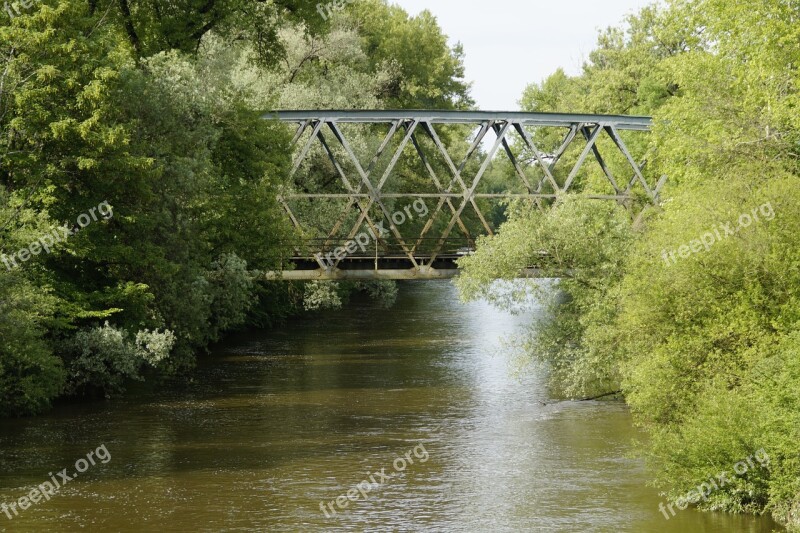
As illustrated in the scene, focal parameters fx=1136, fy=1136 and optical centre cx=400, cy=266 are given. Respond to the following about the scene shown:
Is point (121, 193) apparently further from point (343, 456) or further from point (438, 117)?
point (438, 117)

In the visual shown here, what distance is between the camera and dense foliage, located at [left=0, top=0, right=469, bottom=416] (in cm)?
2616

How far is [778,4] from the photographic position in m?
24.7

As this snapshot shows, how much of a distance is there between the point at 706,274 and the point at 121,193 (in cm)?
1482

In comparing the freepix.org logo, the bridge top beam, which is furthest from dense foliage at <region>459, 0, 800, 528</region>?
the freepix.org logo

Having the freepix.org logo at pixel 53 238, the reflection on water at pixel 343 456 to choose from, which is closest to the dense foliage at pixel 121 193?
the freepix.org logo at pixel 53 238

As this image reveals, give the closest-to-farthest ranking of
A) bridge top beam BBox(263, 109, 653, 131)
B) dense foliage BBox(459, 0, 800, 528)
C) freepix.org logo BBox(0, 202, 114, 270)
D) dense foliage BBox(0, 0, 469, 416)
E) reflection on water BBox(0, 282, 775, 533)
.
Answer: dense foliage BBox(459, 0, 800, 528), reflection on water BBox(0, 282, 775, 533), freepix.org logo BBox(0, 202, 114, 270), dense foliage BBox(0, 0, 469, 416), bridge top beam BBox(263, 109, 653, 131)

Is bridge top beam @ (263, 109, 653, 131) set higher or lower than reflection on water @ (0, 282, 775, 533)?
higher

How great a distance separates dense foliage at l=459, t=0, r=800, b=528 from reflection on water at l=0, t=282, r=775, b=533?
1.07 metres

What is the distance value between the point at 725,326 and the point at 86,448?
12.6 m

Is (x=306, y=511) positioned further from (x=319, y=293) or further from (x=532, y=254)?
(x=319, y=293)

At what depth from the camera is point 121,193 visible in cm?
2847

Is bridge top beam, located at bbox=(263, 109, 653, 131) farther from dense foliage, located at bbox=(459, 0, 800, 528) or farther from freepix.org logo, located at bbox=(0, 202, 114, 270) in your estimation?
freepix.org logo, located at bbox=(0, 202, 114, 270)

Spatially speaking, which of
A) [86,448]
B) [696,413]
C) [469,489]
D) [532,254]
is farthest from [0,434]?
[696,413]

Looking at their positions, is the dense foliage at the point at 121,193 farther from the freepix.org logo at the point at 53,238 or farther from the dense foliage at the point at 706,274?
the dense foliage at the point at 706,274
